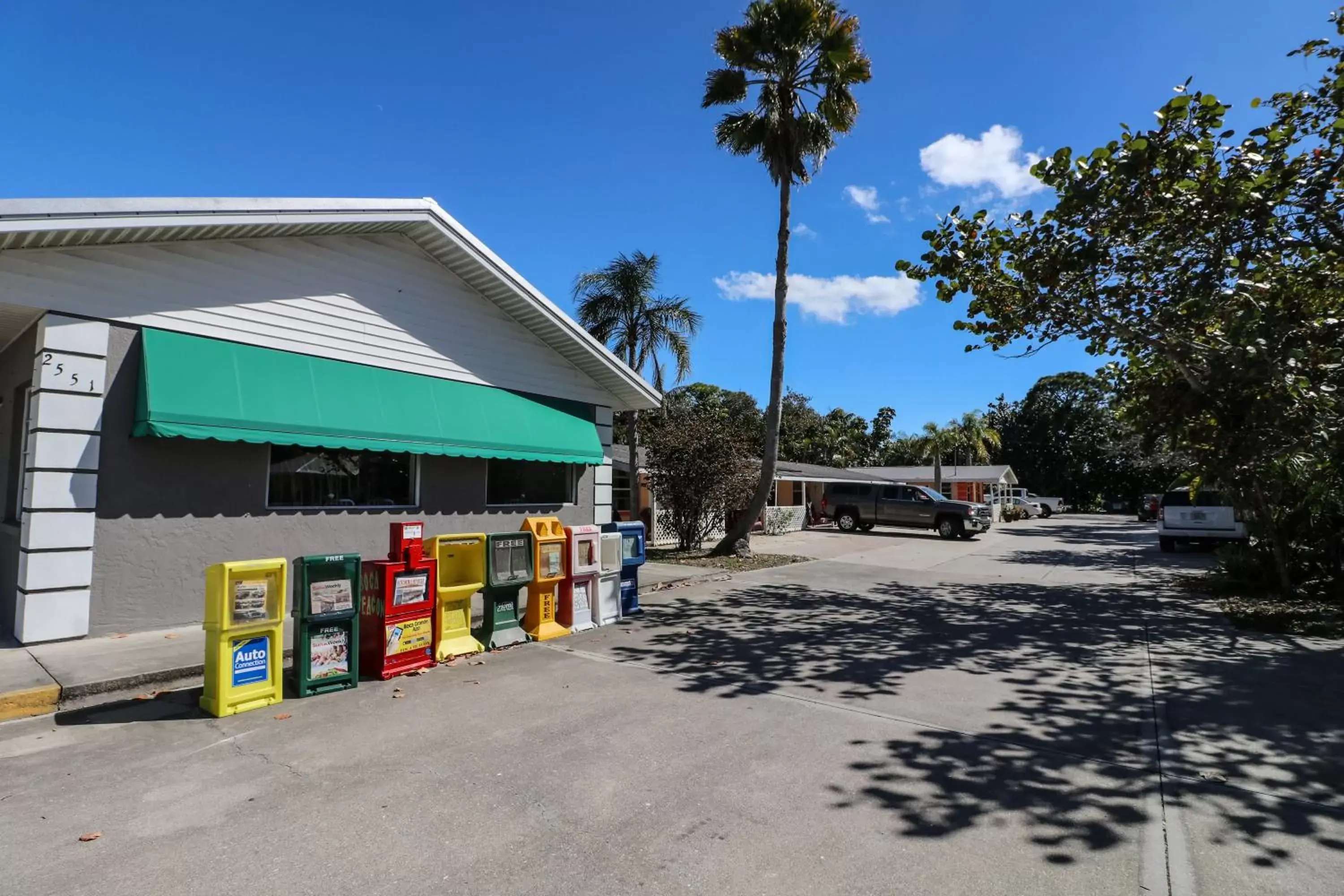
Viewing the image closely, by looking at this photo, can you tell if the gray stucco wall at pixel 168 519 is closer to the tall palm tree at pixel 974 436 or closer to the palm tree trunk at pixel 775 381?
the palm tree trunk at pixel 775 381

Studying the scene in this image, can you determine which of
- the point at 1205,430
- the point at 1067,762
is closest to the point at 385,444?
the point at 1067,762

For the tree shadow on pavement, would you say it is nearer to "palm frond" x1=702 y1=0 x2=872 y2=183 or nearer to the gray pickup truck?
"palm frond" x1=702 y1=0 x2=872 y2=183

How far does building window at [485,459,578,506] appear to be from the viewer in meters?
11.1

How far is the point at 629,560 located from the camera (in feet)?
30.8

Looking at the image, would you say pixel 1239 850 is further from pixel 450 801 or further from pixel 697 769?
pixel 450 801

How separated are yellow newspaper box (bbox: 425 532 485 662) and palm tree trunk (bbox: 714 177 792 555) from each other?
960cm

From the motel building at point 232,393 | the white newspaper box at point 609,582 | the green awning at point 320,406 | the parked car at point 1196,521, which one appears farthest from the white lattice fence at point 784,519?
the white newspaper box at point 609,582

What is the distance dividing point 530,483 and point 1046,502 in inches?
1990

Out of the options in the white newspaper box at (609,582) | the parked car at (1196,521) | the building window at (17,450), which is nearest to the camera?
the building window at (17,450)

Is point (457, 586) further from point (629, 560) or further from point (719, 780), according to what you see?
point (719, 780)

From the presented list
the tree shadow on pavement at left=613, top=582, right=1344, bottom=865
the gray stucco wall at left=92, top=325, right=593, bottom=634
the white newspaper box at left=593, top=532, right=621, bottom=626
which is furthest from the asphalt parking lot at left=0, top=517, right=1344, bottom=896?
the gray stucco wall at left=92, top=325, right=593, bottom=634

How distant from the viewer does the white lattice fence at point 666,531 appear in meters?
17.8

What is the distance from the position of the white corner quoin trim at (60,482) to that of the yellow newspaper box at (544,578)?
429cm

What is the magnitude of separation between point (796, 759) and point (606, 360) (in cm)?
847
